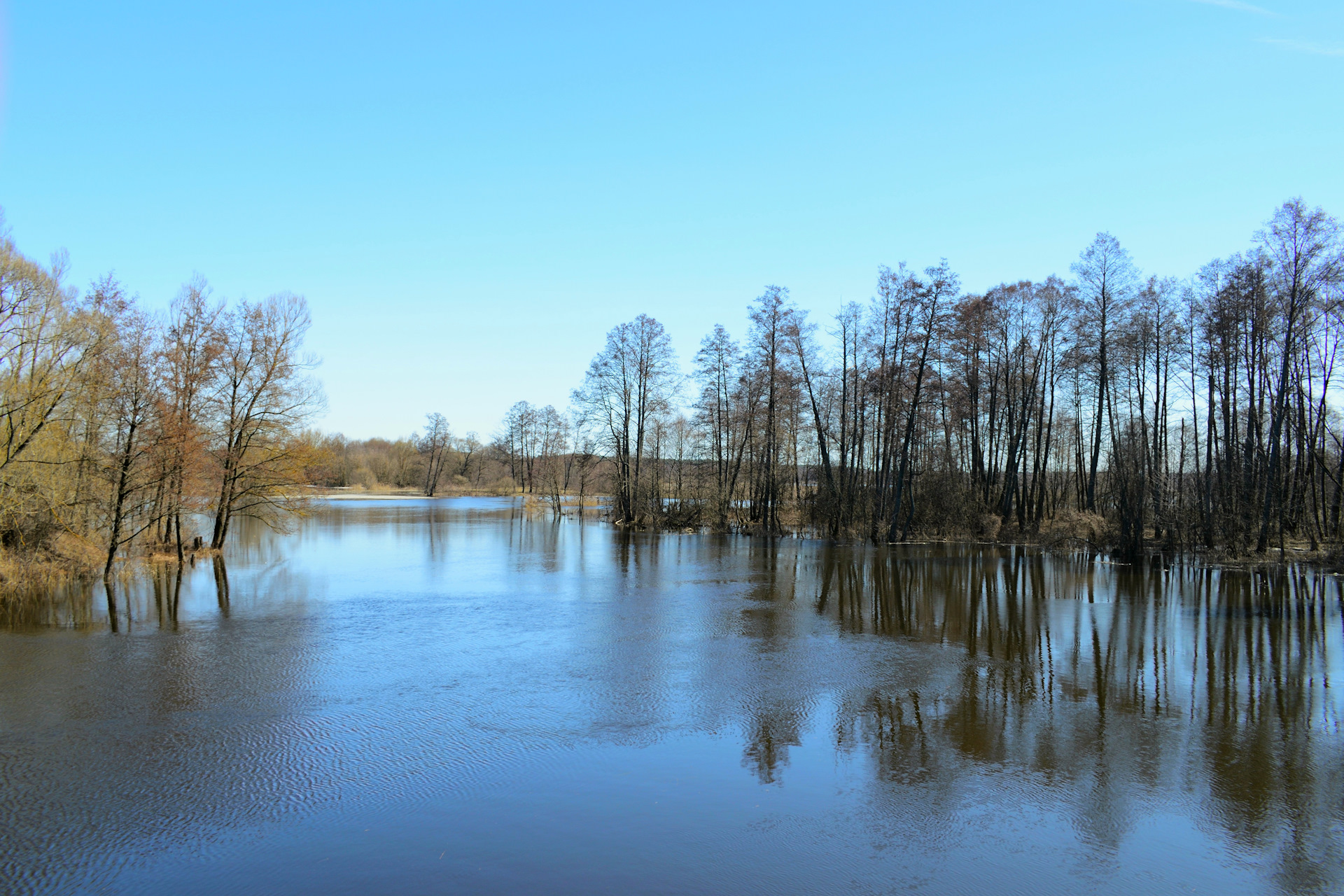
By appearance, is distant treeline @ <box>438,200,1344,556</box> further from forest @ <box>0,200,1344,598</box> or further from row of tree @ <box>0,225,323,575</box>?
A: row of tree @ <box>0,225,323,575</box>

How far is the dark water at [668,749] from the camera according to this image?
520 cm

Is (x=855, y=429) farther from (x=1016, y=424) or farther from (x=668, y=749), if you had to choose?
(x=668, y=749)

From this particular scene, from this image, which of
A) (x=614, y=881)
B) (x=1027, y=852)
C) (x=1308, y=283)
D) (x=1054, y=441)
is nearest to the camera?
(x=614, y=881)

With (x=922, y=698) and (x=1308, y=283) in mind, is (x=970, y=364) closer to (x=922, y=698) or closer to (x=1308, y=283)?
(x=1308, y=283)

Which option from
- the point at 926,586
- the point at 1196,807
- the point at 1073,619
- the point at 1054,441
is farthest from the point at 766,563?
the point at 1054,441

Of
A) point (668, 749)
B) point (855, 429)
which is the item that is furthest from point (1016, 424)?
point (668, 749)

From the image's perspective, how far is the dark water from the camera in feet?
17.1

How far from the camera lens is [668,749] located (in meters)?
7.37

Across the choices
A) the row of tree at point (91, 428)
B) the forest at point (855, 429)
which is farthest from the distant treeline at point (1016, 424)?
the row of tree at point (91, 428)

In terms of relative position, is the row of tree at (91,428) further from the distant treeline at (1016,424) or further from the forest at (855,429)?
the distant treeline at (1016,424)

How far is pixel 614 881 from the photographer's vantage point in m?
4.95

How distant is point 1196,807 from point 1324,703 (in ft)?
15.0

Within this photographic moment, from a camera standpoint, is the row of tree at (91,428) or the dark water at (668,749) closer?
the dark water at (668,749)

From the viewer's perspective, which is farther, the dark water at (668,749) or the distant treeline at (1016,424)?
the distant treeline at (1016,424)
